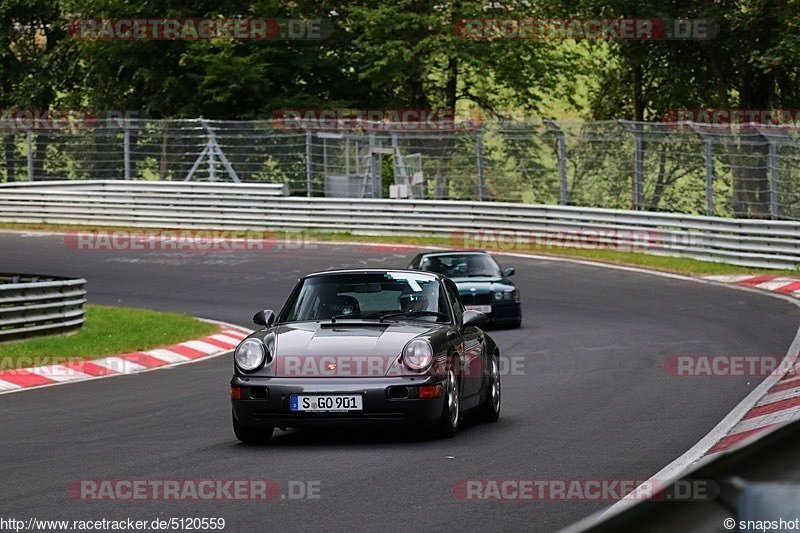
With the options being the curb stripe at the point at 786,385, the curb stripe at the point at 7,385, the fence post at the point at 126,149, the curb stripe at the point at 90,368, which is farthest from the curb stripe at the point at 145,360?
the fence post at the point at 126,149

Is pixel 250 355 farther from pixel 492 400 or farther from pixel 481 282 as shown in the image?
pixel 481 282

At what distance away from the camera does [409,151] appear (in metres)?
34.5

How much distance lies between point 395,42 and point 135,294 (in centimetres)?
2349

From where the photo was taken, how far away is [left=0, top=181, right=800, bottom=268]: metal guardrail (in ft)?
88.2

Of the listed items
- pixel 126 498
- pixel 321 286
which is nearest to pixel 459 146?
pixel 321 286

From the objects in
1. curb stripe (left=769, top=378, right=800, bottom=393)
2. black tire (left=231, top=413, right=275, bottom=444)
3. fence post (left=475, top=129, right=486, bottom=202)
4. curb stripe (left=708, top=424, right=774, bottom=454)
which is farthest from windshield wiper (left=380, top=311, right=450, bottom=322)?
fence post (left=475, top=129, right=486, bottom=202)

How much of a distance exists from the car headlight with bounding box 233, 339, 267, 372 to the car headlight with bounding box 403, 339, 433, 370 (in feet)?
3.16

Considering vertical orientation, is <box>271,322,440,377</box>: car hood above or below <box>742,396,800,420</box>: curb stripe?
above

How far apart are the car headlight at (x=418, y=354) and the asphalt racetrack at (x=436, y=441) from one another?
1.80ft

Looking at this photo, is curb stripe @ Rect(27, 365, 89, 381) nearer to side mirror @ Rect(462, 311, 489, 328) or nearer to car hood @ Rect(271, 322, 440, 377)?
car hood @ Rect(271, 322, 440, 377)

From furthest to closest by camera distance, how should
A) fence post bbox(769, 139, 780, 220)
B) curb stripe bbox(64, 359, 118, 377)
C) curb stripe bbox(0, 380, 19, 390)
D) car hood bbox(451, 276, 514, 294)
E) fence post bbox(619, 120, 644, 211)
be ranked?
fence post bbox(619, 120, 644, 211) → fence post bbox(769, 139, 780, 220) → car hood bbox(451, 276, 514, 294) → curb stripe bbox(64, 359, 118, 377) → curb stripe bbox(0, 380, 19, 390)

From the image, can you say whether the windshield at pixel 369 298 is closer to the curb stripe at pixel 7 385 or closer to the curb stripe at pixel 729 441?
the curb stripe at pixel 729 441

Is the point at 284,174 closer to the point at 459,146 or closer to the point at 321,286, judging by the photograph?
the point at 459,146

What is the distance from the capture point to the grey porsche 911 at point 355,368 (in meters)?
8.94
